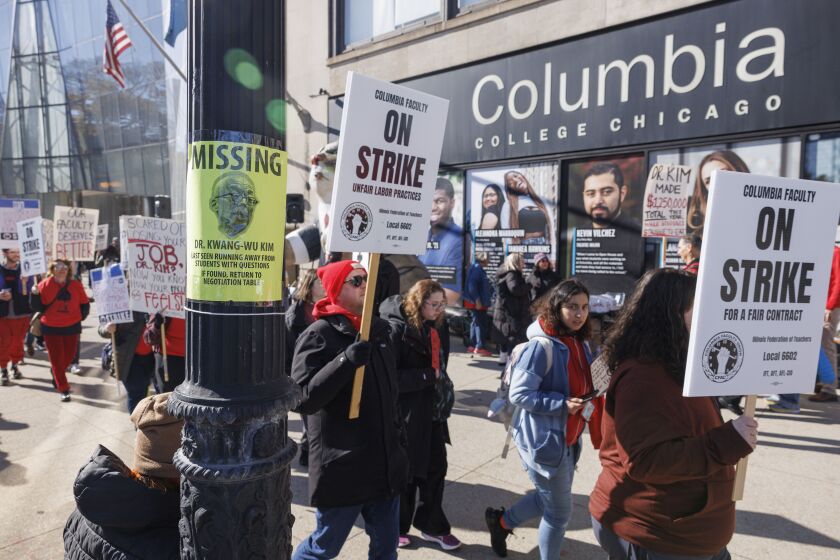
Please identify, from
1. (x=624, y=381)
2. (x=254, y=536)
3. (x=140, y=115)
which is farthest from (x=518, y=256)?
(x=140, y=115)

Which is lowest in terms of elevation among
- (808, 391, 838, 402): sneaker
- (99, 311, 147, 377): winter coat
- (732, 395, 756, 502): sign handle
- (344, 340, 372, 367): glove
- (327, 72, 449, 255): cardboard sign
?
(808, 391, 838, 402): sneaker

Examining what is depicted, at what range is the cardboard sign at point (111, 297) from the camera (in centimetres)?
617

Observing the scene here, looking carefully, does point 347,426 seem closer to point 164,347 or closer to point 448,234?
point 164,347

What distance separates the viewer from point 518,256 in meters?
9.19

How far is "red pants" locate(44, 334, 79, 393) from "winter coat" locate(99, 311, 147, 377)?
1.50m

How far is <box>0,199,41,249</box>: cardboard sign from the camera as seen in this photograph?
8.84 metres

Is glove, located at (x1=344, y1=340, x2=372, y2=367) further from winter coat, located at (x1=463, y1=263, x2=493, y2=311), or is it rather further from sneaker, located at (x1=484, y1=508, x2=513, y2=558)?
winter coat, located at (x1=463, y1=263, x2=493, y2=311)

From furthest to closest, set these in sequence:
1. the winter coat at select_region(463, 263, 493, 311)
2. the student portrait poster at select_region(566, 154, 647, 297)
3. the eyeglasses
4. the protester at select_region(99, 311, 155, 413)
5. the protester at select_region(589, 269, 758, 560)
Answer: the winter coat at select_region(463, 263, 493, 311), the student portrait poster at select_region(566, 154, 647, 297), the protester at select_region(99, 311, 155, 413), the eyeglasses, the protester at select_region(589, 269, 758, 560)

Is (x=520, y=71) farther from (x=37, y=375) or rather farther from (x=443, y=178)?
(x=37, y=375)

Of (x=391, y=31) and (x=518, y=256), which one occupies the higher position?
(x=391, y=31)

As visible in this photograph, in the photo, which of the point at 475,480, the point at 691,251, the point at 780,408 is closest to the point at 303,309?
the point at 475,480

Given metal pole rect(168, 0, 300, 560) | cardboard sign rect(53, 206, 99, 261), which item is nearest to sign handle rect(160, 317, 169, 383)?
cardboard sign rect(53, 206, 99, 261)

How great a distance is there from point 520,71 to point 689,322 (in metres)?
9.03

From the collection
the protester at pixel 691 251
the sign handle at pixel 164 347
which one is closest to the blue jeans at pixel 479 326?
the protester at pixel 691 251
